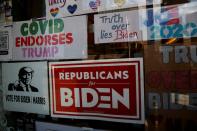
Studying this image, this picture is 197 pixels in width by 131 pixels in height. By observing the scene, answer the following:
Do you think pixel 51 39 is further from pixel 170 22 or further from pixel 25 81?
pixel 170 22

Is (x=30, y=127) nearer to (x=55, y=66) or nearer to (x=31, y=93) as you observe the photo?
(x=31, y=93)

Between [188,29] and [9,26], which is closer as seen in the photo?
[188,29]

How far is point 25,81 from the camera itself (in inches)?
140

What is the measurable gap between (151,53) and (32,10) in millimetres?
1298

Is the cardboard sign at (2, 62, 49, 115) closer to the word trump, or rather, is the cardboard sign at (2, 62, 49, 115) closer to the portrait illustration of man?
the portrait illustration of man

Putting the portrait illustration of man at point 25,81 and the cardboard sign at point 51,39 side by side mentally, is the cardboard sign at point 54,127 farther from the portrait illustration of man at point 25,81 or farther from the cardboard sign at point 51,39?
the cardboard sign at point 51,39

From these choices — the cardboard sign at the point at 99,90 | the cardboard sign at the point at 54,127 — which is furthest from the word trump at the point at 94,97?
the cardboard sign at the point at 54,127

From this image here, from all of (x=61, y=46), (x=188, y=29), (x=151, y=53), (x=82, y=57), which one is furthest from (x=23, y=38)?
(x=188, y=29)

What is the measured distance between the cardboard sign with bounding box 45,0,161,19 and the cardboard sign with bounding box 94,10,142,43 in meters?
0.06

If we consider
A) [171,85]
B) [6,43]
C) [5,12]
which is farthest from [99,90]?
[5,12]

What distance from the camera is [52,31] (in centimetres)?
332

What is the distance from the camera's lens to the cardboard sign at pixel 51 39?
3159mm

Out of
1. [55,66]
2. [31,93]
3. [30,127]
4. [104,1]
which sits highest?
[104,1]

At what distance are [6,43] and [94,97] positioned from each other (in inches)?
44.6
